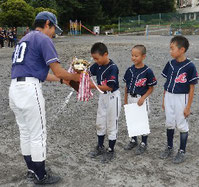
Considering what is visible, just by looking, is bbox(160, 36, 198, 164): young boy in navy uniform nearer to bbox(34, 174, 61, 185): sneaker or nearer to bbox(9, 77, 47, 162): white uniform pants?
bbox(34, 174, 61, 185): sneaker

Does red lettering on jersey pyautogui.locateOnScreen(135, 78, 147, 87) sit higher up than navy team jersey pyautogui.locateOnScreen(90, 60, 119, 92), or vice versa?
navy team jersey pyautogui.locateOnScreen(90, 60, 119, 92)

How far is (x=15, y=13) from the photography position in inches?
1379

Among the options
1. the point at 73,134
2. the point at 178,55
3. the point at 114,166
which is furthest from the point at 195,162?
the point at 73,134

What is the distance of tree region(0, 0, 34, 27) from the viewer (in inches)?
1382

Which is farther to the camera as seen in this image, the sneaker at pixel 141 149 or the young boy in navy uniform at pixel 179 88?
the sneaker at pixel 141 149

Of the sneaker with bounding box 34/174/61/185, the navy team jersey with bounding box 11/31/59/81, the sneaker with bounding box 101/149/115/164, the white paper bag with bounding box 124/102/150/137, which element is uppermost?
the navy team jersey with bounding box 11/31/59/81

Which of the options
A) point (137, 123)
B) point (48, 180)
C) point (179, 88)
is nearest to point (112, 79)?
point (137, 123)

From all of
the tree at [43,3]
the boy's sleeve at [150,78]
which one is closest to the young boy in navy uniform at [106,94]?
the boy's sleeve at [150,78]

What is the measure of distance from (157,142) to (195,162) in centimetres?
86

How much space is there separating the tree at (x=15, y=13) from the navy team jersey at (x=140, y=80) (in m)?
34.0

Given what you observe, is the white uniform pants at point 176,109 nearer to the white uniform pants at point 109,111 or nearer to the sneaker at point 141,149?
the sneaker at point 141,149

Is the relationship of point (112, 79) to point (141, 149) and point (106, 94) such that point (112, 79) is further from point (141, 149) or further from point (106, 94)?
point (141, 149)

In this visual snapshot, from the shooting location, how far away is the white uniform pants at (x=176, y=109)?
3963 millimetres

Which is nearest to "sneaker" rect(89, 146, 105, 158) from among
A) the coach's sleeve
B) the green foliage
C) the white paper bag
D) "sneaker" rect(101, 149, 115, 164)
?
"sneaker" rect(101, 149, 115, 164)
